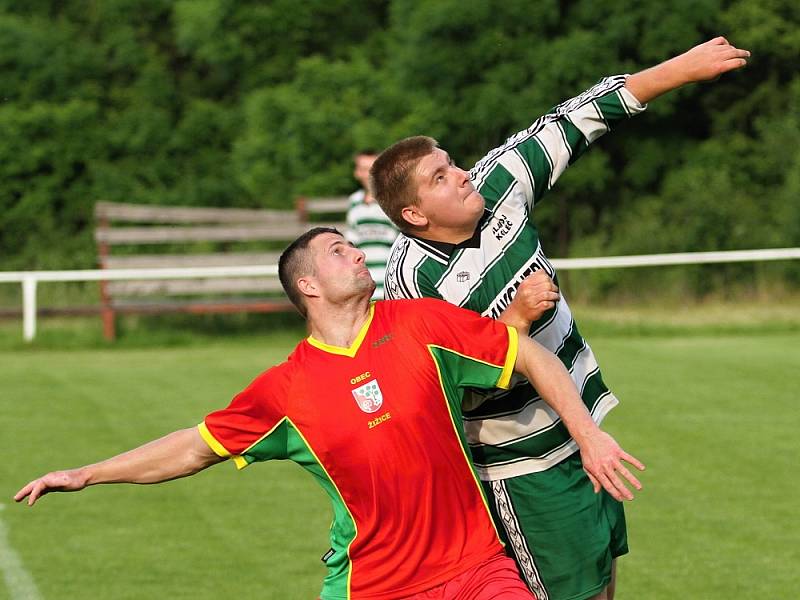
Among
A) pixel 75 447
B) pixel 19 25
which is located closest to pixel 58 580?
pixel 75 447

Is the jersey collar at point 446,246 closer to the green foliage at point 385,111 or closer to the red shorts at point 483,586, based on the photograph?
the red shorts at point 483,586

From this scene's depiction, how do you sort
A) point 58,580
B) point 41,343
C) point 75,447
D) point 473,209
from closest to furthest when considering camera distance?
Answer: point 473,209, point 58,580, point 75,447, point 41,343

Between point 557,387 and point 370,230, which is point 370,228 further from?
point 557,387

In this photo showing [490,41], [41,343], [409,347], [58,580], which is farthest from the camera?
[490,41]

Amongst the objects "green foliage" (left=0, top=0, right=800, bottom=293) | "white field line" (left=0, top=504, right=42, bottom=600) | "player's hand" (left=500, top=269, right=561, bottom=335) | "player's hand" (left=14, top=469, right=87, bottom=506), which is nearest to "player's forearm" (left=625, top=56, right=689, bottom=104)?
"player's hand" (left=500, top=269, right=561, bottom=335)

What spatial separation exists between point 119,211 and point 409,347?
625 inches

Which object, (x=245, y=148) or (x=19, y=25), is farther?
(x=19, y=25)

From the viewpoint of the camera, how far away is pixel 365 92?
→ 2641 cm

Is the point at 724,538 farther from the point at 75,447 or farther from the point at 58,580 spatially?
the point at 75,447

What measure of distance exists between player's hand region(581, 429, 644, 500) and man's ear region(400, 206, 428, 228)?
104 cm

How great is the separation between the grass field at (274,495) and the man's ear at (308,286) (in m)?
2.90

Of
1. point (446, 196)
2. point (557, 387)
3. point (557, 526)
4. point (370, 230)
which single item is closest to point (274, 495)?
point (370, 230)

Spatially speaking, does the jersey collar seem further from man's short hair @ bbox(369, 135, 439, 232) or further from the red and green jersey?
the red and green jersey

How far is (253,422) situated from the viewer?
4.56 meters
